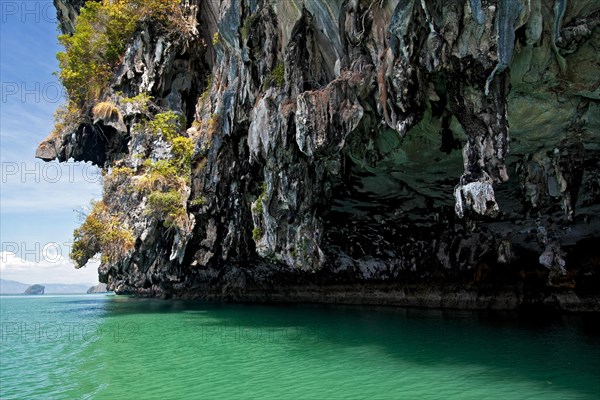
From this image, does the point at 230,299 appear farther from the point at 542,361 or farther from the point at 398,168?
the point at 542,361

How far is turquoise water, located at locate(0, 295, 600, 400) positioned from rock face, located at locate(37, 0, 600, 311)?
3.93 meters

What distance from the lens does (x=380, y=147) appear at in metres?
17.2

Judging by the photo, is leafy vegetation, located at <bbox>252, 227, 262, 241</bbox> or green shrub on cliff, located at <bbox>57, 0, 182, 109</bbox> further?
green shrub on cliff, located at <bbox>57, 0, 182, 109</bbox>

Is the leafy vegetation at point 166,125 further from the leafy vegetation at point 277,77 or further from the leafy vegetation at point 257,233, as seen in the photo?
the leafy vegetation at point 277,77

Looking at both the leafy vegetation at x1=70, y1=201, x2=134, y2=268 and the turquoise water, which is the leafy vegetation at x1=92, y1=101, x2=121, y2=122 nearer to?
the leafy vegetation at x1=70, y1=201, x2=134, y2=268

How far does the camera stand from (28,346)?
59.9 ft

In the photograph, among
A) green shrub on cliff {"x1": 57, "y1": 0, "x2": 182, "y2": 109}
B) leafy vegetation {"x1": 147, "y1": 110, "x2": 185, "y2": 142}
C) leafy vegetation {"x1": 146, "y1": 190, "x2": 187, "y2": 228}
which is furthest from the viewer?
green shrub on cliff {"x1": 57, "y1": 0, "x2": 182, "y2": 109}

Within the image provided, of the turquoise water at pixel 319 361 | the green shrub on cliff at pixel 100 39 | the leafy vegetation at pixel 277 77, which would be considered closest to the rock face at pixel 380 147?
the leafy vegetation at pixel 277 77

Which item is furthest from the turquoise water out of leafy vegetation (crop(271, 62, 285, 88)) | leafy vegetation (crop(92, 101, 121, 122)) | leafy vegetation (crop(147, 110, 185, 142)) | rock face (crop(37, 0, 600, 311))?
leafy vegetation (crop(92, 101, 121, 122))

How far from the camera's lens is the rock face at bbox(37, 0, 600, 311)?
10.8m

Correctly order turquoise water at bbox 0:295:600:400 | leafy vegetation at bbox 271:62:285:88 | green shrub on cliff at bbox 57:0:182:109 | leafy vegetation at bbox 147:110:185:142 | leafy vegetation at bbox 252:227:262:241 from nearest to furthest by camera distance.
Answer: turquoise water at bbox 0:295:600:400
leafy vegetation at bbox 271:62:285:88
leafy vegetation at bbox 252:227:262:241
leafy vegetation at bbox 147:110:185:142
green shrub on cliff at bbox 57:0:182:109

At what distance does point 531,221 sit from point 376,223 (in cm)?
839

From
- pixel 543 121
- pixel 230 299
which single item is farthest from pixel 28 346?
pixel 230 299

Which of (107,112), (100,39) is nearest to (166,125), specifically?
(107,112)
